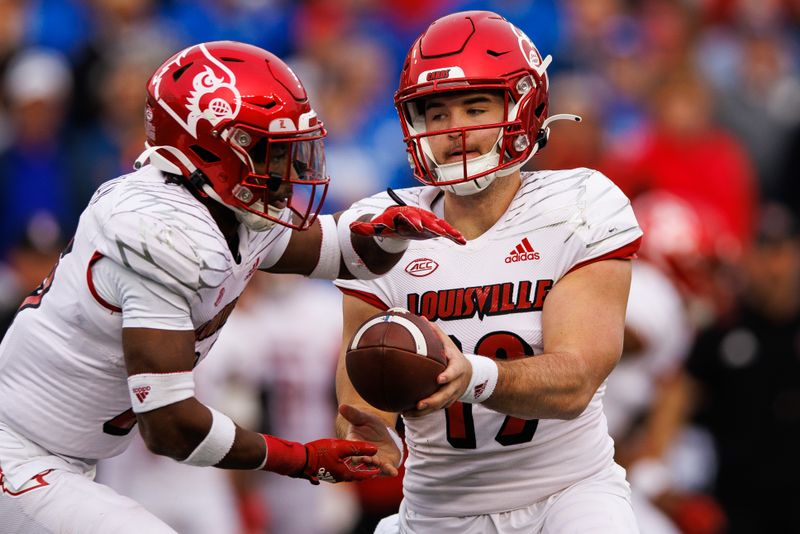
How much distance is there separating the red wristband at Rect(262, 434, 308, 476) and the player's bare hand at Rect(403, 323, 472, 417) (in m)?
0.42

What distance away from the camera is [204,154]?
417 centimetres

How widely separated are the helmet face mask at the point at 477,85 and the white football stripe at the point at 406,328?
2.27ft

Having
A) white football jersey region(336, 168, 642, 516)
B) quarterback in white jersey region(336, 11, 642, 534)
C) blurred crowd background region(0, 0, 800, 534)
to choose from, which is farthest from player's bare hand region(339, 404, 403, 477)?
blurred crowd background region(0, 0, 800, 534)

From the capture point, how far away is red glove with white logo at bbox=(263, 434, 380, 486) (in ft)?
13.2

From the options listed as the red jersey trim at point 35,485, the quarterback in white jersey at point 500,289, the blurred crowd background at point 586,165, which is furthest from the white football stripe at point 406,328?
the blurred crowd background at point 586,165

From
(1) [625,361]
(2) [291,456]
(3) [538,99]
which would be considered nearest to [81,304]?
(2) [291,456]

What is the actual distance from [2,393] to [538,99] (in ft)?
6.35

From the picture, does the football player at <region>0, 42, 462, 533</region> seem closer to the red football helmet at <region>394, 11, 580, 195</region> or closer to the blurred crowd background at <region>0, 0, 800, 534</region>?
the red football helmet at <region>394, 11, 580, 195</region>

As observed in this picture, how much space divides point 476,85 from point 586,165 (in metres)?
4.45

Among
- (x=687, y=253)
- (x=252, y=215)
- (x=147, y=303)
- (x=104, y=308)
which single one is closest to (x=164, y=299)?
(x=147, y=303)

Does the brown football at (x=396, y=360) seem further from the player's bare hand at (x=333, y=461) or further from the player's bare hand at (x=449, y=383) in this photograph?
the player's bare hand at (x=333, y=461)

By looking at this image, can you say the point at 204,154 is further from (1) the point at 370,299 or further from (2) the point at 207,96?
(1) the point at 370,299

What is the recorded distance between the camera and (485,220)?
15.0 ft

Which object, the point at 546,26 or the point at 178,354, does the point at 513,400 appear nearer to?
the point at 178,354
